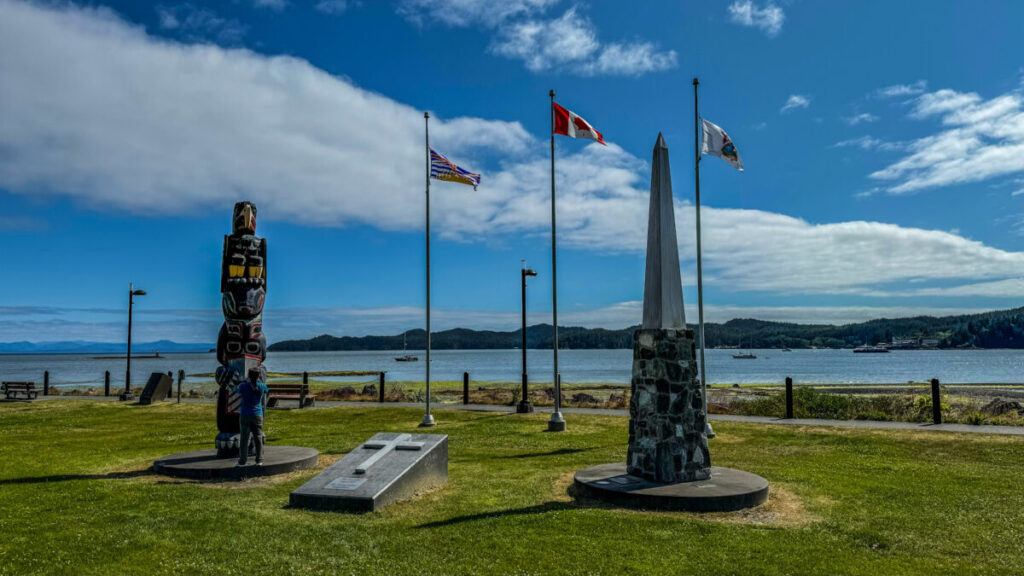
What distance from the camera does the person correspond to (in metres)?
11.5

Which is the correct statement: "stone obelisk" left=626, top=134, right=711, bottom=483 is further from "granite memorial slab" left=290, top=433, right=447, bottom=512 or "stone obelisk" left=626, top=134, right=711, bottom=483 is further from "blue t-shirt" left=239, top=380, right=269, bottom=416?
"blue t-shirt" left=239, top=380, right=269, bottom=416

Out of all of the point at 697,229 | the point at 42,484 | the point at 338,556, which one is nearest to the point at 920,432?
the point at 697,229

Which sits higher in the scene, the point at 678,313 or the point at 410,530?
the point at 678,313

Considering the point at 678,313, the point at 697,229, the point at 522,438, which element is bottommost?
the point at 522,438

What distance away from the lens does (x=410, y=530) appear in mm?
8117

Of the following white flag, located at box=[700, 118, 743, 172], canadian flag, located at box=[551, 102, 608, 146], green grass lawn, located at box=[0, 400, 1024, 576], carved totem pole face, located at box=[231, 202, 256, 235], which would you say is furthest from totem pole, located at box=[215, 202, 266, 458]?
white flag, located at box=[700, 118, 743, 172]

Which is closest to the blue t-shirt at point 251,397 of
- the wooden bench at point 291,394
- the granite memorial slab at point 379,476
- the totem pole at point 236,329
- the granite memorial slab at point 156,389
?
the totem pole at point 236,329

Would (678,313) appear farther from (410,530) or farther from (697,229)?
(697,229)

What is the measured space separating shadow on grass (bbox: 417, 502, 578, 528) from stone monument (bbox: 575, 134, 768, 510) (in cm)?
68

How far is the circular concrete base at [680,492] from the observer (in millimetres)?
9055

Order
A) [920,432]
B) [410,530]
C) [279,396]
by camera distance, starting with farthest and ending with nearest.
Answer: [279,396], [920,432], [410,530]

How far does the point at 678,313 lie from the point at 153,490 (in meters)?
8.32

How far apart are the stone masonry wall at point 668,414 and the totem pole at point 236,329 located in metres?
6.69

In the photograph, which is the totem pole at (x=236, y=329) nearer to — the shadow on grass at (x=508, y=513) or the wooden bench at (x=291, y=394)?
the shadow on grass at (x=508, y=513)
